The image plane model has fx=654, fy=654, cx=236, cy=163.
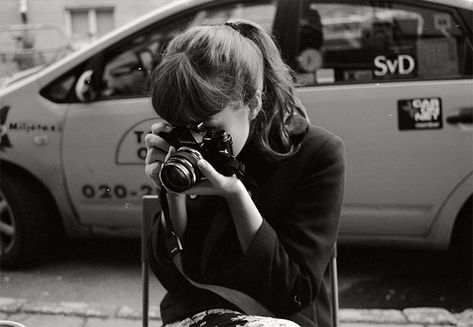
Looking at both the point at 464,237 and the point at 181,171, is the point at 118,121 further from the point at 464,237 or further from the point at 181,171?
the point at 181,171

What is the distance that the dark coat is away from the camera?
4.64ft

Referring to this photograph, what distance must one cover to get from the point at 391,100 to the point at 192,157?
192 cm

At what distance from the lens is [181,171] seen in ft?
4.13

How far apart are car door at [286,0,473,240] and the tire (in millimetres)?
1537

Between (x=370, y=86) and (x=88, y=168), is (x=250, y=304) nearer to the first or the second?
(x=370, y=86)

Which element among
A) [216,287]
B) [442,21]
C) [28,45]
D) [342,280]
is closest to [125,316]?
[342,280]

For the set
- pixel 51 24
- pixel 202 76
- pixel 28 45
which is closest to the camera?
pixel 202 76

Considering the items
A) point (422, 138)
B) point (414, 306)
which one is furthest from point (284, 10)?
point (414, 306)

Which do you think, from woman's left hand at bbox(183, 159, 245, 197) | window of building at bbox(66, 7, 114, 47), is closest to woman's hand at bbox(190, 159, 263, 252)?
woman's left hand at bbox(183, 159, 245, 197)

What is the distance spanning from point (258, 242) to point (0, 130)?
2465 mm

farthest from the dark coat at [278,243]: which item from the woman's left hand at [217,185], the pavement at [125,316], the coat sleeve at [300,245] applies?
the pavement at [125,316]

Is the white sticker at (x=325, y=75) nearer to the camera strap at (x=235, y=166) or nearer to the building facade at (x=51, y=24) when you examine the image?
the building facade at (x=51, y=24)

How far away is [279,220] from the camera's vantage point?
1.51 metres

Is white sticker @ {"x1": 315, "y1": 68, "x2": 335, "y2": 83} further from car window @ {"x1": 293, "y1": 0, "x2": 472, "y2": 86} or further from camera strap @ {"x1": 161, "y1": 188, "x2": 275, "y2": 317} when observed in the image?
camera strap @ {"x1": 161, "y1": 188, "x2": 275, "y2": 317}
